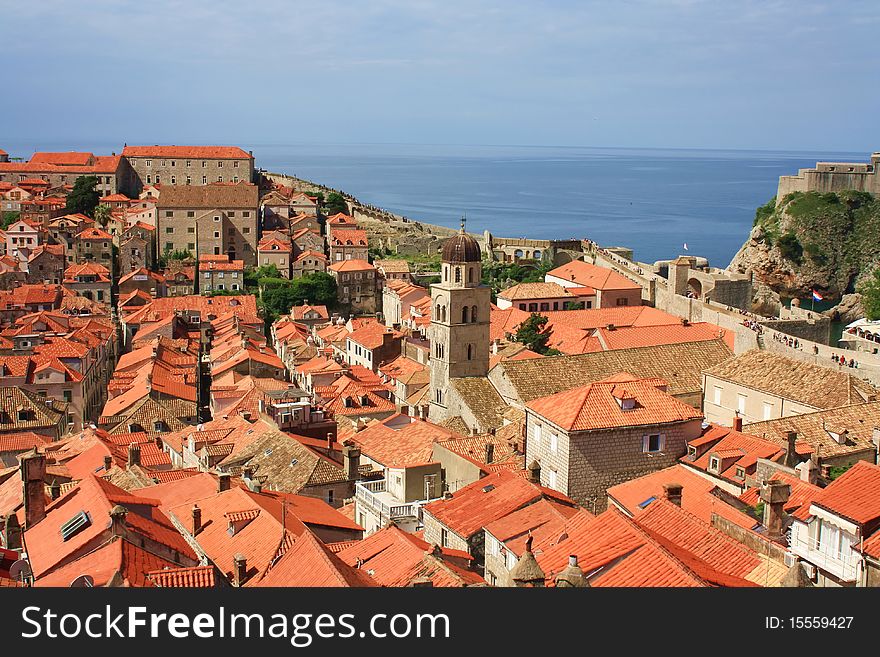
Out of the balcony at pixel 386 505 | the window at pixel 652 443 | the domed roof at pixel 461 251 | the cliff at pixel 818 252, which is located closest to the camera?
the balcony at pixel 386 505

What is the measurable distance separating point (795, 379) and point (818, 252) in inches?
1882

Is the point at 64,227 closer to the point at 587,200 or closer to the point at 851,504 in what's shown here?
the point at 851,504

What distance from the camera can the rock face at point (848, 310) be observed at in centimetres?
6544

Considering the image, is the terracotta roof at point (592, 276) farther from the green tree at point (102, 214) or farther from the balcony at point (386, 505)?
the green tree at point (102, 214)

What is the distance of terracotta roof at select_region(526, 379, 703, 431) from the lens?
19281 millimetres

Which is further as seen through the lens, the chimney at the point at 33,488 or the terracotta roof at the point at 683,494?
the chimney at the point at 33,488

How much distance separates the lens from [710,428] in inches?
816

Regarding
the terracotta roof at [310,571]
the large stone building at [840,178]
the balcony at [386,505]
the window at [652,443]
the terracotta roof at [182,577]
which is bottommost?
the balcony at [386,505]

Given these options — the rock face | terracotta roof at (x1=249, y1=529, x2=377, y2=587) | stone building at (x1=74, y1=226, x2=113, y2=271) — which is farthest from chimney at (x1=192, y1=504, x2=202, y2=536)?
the rock face

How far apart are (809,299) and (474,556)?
60539 mm

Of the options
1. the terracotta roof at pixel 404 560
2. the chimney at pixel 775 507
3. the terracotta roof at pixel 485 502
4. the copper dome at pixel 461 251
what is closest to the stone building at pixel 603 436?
the terracotta roof at pixel 485 502

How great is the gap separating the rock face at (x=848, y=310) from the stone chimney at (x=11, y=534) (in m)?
57.8
